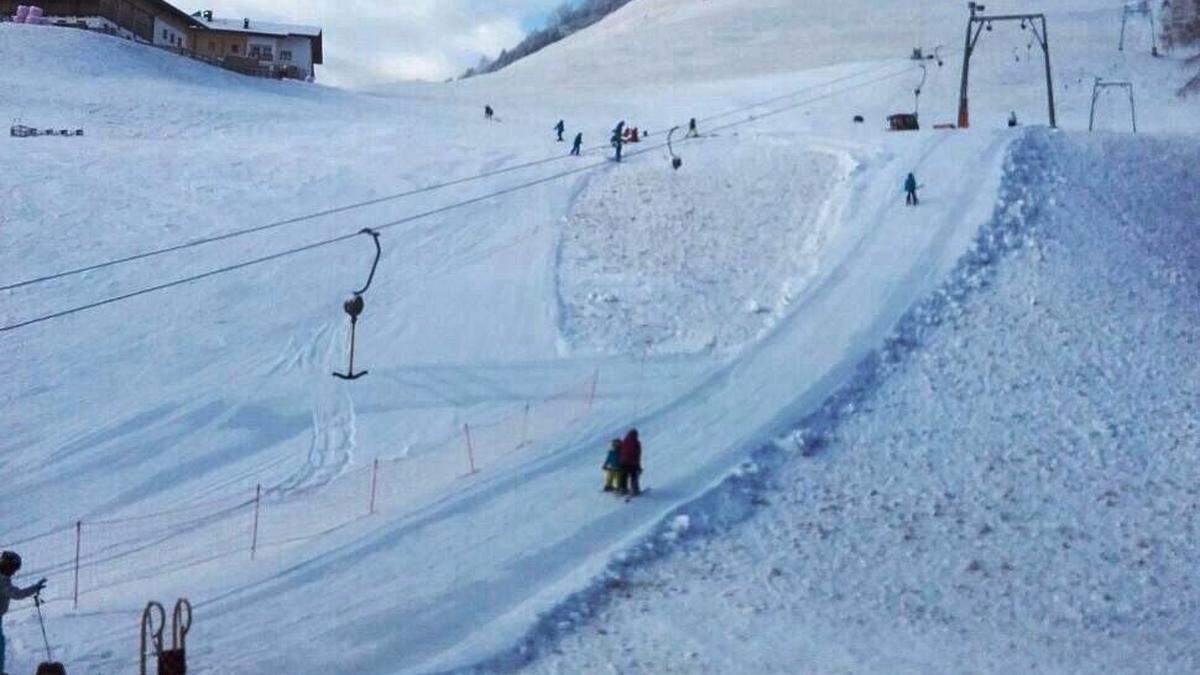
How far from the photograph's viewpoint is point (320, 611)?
614 inches

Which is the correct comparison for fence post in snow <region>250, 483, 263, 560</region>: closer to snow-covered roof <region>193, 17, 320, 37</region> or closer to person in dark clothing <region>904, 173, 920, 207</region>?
person in dark clothing <region>904, 173, 920, 207</region>

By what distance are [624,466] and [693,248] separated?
1476 centimetres

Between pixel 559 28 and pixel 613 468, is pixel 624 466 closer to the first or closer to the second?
pixel 613 468

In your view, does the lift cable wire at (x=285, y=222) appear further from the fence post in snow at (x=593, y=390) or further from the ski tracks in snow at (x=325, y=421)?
the fence post in snow at (x=593, y=390)

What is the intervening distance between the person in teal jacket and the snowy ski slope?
381 millimetres

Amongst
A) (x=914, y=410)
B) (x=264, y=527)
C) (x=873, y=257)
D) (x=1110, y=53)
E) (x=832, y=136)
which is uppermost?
(x=1110, y=53)

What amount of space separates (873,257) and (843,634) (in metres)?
17.2

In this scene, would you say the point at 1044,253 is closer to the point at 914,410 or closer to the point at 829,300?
the point at 829,300

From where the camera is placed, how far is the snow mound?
28.3m

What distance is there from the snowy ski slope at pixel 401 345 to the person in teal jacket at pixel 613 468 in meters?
0.38

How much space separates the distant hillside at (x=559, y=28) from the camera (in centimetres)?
15588

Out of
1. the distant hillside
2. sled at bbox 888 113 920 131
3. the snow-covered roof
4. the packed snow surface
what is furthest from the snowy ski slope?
the distant hillside

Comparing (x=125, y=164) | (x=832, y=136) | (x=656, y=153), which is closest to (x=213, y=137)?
(x=125, y=164)

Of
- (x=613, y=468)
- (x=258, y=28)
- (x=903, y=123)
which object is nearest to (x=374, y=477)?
(x=613, y=468)
